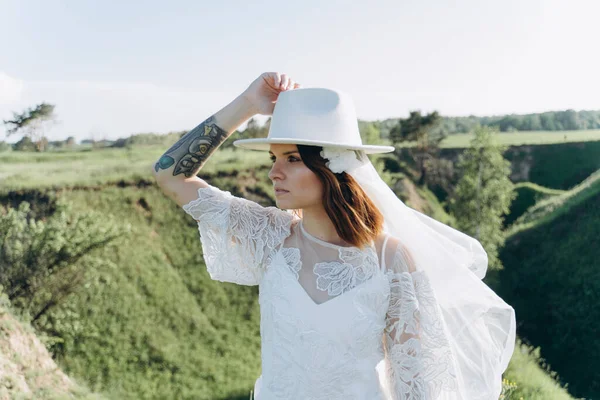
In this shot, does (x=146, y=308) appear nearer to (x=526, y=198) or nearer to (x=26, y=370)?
(x=26, y=370)

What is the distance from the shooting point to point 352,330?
2180 mm

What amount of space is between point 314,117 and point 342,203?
372 mm

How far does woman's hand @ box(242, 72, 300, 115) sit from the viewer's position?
2561 mm

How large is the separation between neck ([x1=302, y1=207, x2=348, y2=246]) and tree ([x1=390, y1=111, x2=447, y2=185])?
39.1 m

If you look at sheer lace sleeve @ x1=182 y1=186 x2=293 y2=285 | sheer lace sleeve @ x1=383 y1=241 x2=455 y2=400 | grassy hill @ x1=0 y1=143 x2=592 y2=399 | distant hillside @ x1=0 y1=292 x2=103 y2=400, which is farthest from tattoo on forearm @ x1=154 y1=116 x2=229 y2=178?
grassy hill @ x1=0 y1=143 x2=592 y2=399

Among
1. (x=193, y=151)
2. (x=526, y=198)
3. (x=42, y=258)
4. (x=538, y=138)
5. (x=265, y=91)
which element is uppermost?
(x=265, y=91)

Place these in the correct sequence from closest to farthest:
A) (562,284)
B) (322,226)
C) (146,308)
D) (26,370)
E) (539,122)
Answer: (322,226)
(26,370)
(146,308)
(562,284)
(539,122)

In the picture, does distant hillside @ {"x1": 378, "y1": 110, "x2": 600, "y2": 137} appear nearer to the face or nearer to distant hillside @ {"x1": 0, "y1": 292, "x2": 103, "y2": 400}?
distant hillside @ {"x1": 0, "y1": 292, "x2": 103, "y2": 400}

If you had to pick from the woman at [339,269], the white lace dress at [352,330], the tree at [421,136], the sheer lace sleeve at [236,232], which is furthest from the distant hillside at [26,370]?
the tree at [421,136]

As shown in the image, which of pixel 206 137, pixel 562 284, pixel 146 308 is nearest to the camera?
pixel 206 137

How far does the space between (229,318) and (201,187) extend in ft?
48.2

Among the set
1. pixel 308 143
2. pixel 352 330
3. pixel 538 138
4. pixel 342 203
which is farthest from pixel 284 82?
pixel 538 138

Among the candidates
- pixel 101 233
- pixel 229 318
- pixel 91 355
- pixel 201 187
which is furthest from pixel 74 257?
pixel 201 187

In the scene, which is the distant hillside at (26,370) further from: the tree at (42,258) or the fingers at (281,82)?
the fingers at (281,82)
